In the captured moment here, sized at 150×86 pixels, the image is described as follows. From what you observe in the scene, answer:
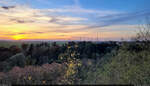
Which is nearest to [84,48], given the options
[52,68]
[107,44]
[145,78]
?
[107,44]

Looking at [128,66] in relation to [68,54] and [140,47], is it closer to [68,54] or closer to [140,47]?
[140,47]

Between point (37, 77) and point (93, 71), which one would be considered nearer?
point (37, 77)

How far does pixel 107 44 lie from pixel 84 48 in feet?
7.96

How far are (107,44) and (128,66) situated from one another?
6.07 metres

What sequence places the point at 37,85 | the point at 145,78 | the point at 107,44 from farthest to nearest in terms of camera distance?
the point at 107,44
the point at 145,78
the point at 37,85

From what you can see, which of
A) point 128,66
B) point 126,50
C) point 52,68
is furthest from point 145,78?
point 52,68

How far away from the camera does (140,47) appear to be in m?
6.62

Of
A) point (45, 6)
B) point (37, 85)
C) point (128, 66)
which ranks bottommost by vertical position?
point (37, 85)

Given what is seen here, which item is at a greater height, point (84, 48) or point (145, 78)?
point (84, 48)

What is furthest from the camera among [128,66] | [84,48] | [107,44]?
[107,44]

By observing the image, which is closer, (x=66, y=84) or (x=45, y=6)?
(x=66, y=84)

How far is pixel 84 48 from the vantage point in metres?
10.0

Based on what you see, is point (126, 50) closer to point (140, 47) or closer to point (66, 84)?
point (140, 47)

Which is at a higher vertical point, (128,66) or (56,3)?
(56,3)
